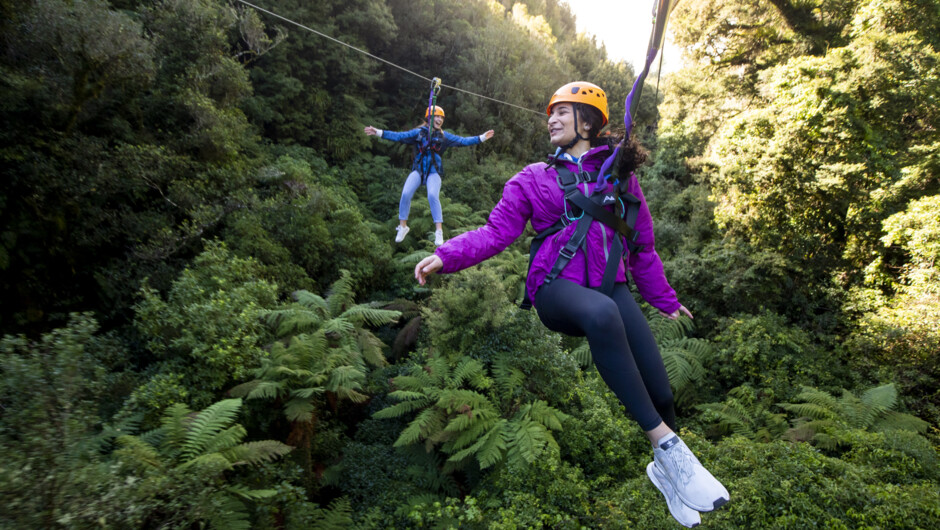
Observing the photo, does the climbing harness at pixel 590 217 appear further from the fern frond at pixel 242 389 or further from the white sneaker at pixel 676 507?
the fern frond at pixel 242 389

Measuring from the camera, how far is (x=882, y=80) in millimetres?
7340

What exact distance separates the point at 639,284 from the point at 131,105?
348 inches

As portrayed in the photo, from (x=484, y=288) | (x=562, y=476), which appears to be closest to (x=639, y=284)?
(x=562, y=476)

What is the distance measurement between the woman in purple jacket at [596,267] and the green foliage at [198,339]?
4079 mm

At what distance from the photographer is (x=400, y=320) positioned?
926 cm

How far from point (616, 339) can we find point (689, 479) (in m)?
0.80

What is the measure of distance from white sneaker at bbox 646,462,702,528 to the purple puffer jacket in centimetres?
106

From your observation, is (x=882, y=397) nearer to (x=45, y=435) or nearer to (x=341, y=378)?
(x=341, y=378)

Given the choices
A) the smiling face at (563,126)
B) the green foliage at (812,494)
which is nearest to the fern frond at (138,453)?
the smiling face at (563,126)

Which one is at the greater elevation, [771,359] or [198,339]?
[198,339]

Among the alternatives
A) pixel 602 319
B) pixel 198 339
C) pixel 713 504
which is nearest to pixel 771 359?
pixel 713 504

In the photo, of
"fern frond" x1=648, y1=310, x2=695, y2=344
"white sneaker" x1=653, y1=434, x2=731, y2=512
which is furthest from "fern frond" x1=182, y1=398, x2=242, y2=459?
"fern frond" x1=648, y1=310, x2=695, y2=344

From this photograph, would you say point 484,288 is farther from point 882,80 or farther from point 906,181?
point 882,80

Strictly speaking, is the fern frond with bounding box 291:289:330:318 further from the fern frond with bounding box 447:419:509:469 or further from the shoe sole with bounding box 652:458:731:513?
the shoe sole with bounding box 652:458:731:513
